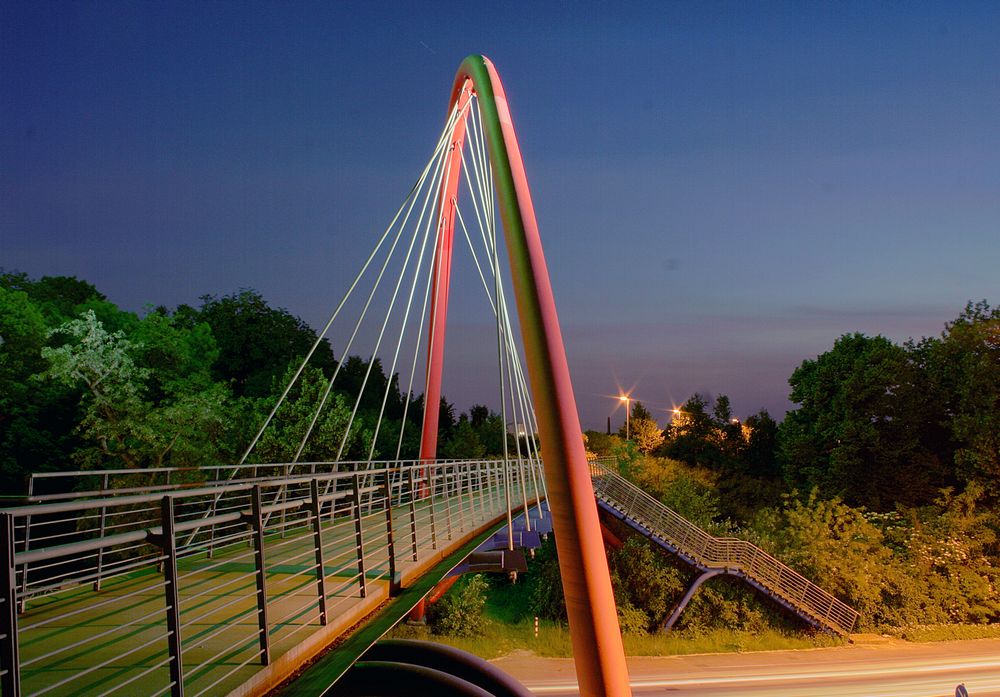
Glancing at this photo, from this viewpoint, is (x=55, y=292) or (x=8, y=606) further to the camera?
(x=55, y=292)

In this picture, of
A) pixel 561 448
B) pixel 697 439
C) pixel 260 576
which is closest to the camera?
pixel 260 576

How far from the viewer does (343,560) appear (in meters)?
10.6

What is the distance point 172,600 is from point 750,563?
27195mm

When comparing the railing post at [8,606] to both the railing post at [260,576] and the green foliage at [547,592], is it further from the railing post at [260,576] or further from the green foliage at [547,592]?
the green foliage at [547,592]

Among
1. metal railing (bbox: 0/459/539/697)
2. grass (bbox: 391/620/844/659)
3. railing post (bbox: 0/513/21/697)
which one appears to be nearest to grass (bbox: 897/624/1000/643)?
grass (bbox: 391/620/844/659)

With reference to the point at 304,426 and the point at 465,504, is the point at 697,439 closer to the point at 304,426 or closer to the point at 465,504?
the point at 304,426

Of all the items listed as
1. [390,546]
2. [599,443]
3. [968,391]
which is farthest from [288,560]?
[599,443]

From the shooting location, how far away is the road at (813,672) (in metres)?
21.7

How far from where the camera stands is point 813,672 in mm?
23781

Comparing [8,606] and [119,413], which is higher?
[119,413]

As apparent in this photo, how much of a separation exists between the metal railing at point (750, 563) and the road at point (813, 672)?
1.22 meters

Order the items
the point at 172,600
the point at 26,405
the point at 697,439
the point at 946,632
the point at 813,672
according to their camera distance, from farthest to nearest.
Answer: the point at 697,439
the point at 26,405
the point at 946,632
the point at 813,672
the point at 172,600

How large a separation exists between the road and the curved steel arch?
13.2m

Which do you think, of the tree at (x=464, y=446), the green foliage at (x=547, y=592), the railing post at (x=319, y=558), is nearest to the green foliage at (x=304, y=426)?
the green foliage at (x=547, y=592)
